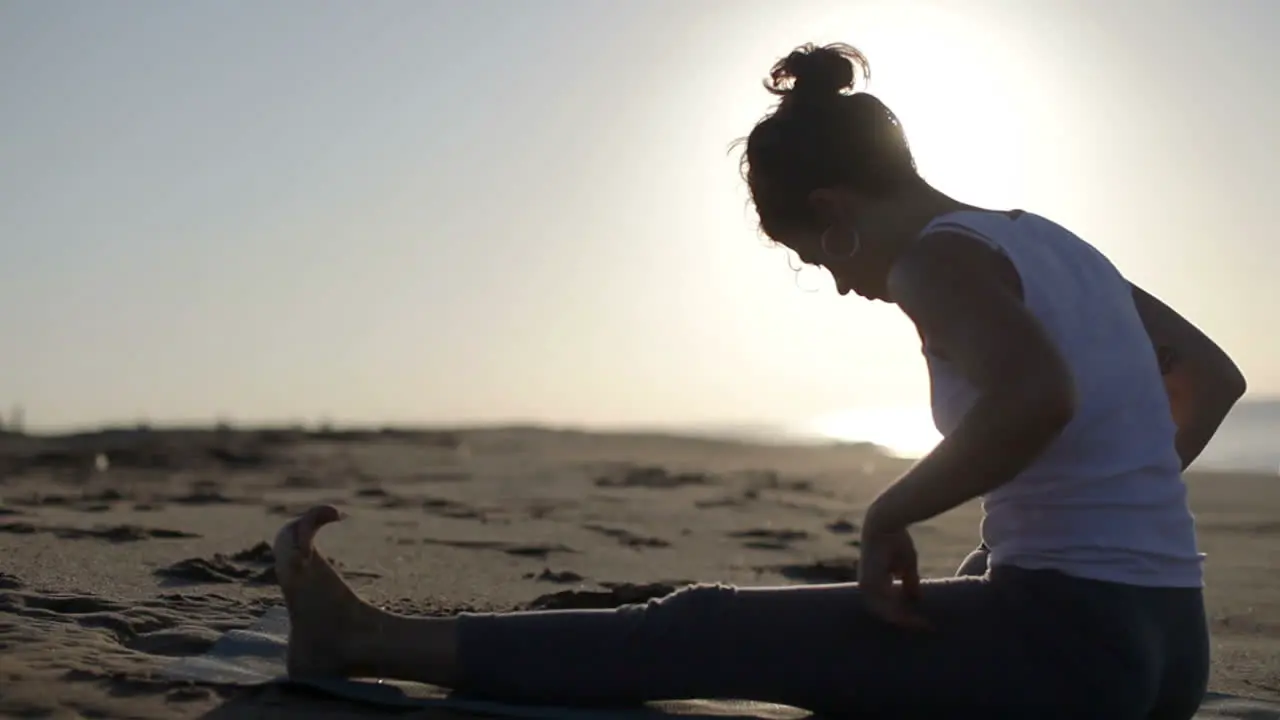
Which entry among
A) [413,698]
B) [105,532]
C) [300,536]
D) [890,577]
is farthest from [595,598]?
[105,532]

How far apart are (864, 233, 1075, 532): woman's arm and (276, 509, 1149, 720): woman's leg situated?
250 millimetres

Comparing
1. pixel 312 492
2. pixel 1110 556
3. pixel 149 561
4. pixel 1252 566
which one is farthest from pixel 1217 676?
pixel 312 492

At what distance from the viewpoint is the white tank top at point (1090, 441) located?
77.2 inches

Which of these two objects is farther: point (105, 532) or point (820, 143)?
point (105, 532)

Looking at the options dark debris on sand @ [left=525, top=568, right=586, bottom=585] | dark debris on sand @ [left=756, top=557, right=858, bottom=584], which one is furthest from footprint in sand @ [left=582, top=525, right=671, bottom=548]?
dark debris on sand @ [left=525, top=568, right=586, bottom=585]

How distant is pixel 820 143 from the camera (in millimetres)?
2055

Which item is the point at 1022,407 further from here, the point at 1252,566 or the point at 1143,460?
the point at 1252,566

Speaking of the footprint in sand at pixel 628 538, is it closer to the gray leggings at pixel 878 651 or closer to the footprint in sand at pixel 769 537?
the footprint in sand at pixel 769 537

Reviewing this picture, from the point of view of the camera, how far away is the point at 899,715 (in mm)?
2092

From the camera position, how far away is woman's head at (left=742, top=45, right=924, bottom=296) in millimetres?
2061

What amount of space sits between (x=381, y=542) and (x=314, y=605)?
2631mm

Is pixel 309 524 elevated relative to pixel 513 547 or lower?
elevated

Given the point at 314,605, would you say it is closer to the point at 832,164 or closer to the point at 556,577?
the point at 832,164

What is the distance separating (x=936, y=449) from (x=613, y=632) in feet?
2.01
